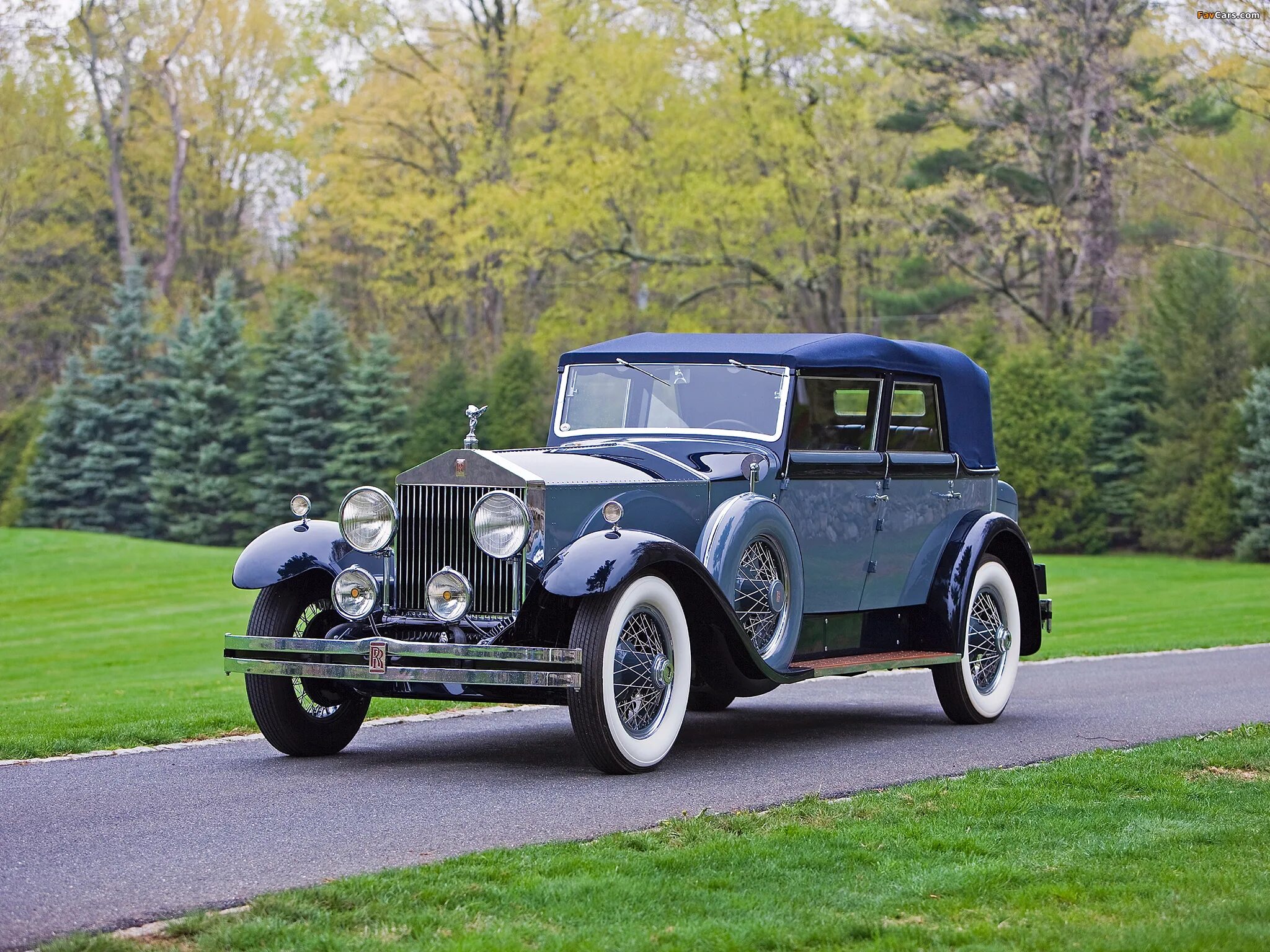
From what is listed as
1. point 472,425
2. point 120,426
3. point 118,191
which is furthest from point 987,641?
point 118,191

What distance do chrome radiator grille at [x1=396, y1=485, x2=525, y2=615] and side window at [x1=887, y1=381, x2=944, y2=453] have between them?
2.89 metres

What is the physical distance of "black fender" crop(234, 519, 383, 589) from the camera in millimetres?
7938

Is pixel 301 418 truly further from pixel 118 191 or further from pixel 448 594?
pixel 448 594

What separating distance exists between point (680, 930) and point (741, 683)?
12.0 feet

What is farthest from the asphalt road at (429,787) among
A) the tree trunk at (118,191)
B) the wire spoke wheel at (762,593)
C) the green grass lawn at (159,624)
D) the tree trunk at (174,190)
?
the tree trunk at (174,190)

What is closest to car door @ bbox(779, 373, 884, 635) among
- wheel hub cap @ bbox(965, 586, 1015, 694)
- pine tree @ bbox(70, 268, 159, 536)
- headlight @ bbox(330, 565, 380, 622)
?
wheel hub cap @ bbox(965, 586, 1015, 694)

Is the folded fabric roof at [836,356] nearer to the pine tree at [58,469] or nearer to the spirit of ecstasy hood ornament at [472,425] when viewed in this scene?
the spirit of ecstasy hood ornament at [472,425]

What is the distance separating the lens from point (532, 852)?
5.46 meters

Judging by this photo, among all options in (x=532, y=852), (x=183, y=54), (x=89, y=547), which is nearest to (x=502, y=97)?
(x=183, y=54)

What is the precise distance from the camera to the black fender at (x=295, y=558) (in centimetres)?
794

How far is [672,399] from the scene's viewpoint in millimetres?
9102

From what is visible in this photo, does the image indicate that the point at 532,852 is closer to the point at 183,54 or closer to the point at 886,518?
the point at 886,518

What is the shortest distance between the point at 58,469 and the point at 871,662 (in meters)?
35.4

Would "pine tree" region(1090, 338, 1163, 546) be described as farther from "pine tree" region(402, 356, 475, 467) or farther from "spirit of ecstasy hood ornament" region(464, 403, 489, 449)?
"spirit of ecstasy hood ornament" region(464, 403, 489, 449)
